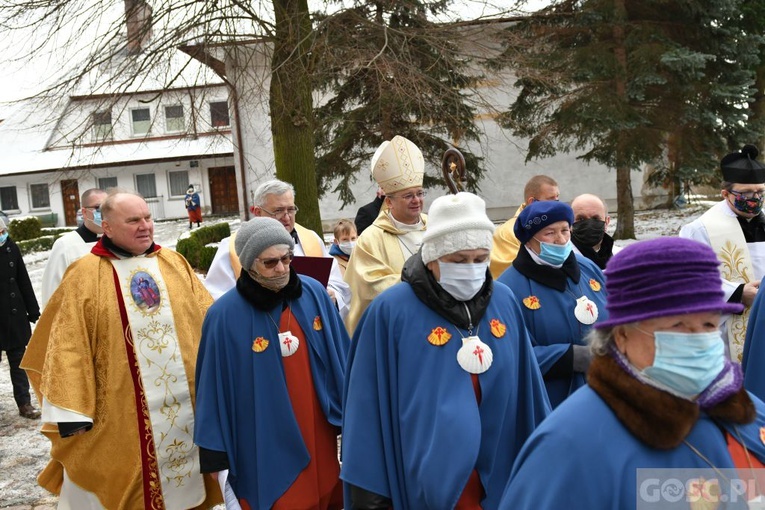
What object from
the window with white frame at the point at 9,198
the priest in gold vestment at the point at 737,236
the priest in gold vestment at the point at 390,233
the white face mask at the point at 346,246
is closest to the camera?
the priest in gold vestment at the point at 737,236

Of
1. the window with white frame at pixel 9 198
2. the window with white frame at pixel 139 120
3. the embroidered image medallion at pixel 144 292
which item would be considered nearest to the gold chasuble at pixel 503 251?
the embroidered image medallion at pixel 144 292

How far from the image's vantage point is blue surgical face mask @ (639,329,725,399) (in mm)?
1860

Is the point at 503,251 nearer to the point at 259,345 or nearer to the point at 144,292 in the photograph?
the point at 259,345

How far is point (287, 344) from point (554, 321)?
136 centimetres

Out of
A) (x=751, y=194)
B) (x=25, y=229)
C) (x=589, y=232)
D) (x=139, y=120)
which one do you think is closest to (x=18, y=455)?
(x=589, y=232)

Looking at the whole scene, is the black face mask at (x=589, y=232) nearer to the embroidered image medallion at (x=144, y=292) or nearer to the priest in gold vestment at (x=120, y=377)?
the priest in gold vestment at (x=120, y=377)

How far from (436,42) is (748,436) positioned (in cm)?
1171

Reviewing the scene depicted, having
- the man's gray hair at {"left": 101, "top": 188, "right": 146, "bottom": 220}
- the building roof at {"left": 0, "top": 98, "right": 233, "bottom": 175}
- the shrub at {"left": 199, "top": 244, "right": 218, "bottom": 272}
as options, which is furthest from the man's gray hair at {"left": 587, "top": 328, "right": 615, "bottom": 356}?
the building roof at {"left": 0, "top": 98, "right": 233, "bottom": 175}

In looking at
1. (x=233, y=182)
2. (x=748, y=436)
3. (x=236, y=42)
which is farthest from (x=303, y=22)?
(x=233, y=182)

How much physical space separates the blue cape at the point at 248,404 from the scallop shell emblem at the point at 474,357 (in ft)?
4.20

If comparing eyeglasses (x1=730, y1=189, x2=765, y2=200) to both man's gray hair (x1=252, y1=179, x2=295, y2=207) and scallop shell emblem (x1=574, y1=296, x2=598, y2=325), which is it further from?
man's gray hair (x1=252, y1=179, x2=295, y2=207)

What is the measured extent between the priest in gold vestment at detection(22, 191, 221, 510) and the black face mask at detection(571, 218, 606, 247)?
2.70 metres

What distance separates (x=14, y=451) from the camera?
23.7ft

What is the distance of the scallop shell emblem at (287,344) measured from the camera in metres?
4.30
